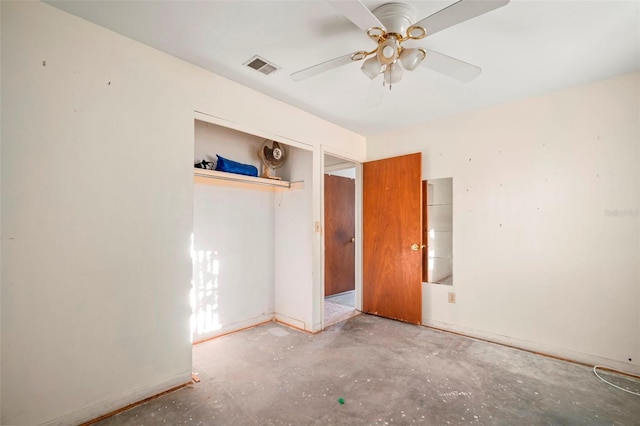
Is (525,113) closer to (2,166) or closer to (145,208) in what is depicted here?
(145,208)

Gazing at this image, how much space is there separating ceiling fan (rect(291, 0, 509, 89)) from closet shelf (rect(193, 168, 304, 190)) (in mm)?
1216

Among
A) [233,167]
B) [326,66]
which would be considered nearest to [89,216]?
[233,167]

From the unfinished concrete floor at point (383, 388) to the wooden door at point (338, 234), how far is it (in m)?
1.90

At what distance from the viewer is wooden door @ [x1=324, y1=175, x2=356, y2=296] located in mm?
4746

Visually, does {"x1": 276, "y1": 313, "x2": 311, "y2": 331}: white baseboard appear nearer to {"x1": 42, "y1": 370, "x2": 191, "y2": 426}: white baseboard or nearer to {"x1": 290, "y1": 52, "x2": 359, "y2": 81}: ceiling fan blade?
{"x1": 42, "y1": 370, "x2": 191, "y2": 426}: white baseboard

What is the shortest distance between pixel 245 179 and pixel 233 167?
165mm

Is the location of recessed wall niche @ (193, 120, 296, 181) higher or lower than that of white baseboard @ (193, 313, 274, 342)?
higher

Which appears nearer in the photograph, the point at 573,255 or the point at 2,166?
the point at 2,166

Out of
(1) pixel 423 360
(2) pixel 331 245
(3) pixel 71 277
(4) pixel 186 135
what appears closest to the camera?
(3) pixel 71 277

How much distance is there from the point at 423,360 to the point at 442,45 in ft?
8.02

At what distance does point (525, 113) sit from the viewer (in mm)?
2807

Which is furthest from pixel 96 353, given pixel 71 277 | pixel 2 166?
pixel 2 166

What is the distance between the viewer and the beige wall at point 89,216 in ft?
5.10

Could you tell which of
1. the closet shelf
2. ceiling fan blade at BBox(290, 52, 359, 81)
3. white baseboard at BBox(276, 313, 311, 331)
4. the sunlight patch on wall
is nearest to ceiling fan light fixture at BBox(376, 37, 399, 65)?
ceiling fan blade at BBox(290, 52, 359, 81)
